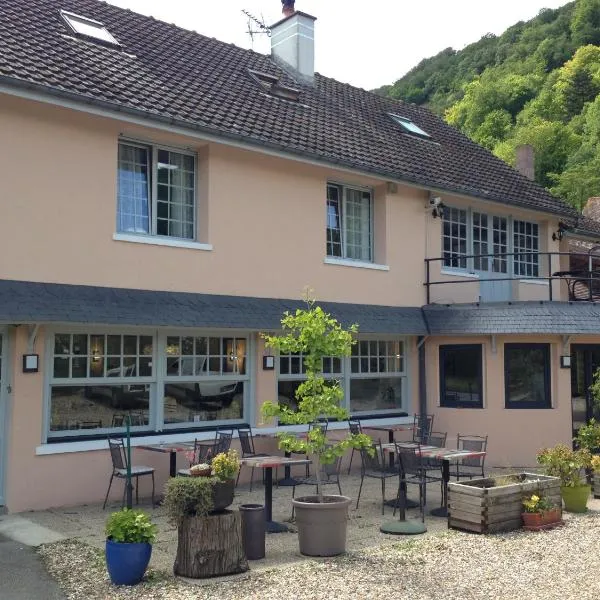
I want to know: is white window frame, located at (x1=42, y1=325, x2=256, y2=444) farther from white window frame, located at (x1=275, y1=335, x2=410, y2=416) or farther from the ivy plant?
the ivy plant

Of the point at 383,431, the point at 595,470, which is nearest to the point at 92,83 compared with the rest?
the point at 383,431

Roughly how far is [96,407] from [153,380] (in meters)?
0.97

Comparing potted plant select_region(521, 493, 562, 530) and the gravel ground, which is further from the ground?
potted plant select_region(521, 493, 562, 530)

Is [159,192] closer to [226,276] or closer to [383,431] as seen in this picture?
[226,276]

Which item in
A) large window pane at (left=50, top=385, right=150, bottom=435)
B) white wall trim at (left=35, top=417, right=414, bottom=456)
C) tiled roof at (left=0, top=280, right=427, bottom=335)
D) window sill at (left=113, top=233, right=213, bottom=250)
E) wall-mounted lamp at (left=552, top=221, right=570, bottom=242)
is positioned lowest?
white wall trim at (left=35, top=417, right=414, bottom=456)

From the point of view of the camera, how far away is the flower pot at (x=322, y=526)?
7.70m

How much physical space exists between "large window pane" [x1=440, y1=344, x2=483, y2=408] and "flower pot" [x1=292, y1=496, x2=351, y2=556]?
7321 millimetres

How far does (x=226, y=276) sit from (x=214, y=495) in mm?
5528

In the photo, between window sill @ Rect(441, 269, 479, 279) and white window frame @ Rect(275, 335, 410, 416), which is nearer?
white window frame @ Rect(275, 335, 410, 416)

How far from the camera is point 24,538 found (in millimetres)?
8344

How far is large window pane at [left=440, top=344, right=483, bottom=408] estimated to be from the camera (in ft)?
47.8

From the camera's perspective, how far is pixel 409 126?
1858cm

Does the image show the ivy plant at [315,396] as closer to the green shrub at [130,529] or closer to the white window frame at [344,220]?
the green shrub at [130,529]

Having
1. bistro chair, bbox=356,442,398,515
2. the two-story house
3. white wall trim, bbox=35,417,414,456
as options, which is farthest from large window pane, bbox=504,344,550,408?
bistro chair, bbox=356,442,398,515
